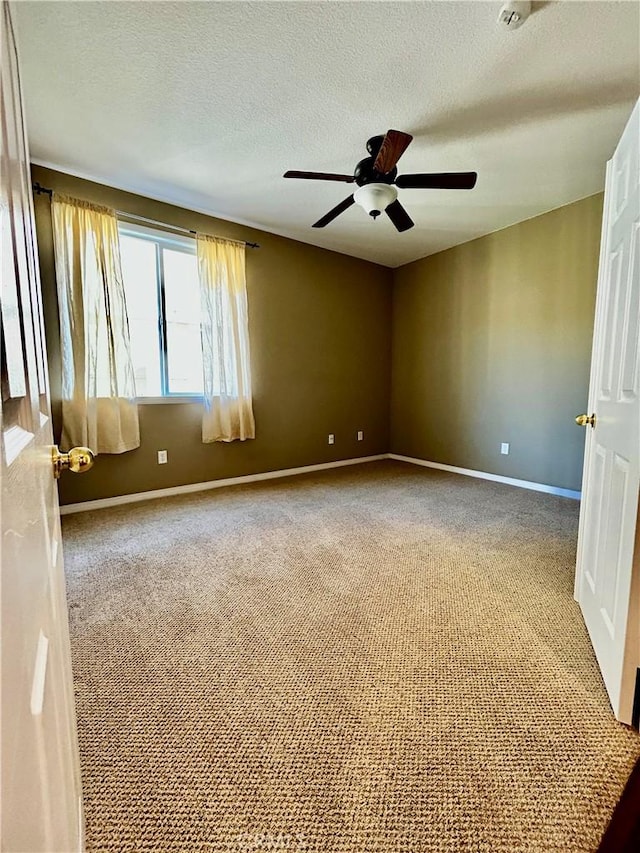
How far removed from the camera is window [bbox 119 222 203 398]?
324cm

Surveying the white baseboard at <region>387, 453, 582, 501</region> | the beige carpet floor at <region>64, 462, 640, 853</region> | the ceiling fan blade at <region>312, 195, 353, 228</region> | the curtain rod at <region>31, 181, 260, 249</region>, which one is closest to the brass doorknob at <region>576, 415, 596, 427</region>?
the beige carpet floor at <region>64, 462, 640, 853</region>

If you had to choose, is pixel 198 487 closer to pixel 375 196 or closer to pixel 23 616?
pixel 375 196

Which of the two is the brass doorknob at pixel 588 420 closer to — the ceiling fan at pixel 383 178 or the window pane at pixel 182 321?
the ceiling fan at pixel 383 178

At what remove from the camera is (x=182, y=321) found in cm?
350

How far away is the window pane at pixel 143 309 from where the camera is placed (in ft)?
10.5

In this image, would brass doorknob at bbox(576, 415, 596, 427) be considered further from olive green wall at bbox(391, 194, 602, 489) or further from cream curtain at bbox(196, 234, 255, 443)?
cream curtain at bbox(196, 234, 255, 443)

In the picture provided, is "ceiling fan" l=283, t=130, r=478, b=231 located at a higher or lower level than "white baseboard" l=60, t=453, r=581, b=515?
higher

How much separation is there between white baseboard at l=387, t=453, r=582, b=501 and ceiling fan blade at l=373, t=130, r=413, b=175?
9.86 feet

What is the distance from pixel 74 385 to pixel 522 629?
128 inches

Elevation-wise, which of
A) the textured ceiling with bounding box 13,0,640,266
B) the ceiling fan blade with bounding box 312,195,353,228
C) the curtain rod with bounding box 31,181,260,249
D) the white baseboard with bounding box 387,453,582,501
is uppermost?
the textured ceiling with bounding box 13,0,640,266

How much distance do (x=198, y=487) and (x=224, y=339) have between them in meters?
1.45

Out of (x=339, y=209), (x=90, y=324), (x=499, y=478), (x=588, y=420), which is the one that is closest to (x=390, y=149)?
(x=339, y=209)

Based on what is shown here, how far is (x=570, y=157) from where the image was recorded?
2.65 metres

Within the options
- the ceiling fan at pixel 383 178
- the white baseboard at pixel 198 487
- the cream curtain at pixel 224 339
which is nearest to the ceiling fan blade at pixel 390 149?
the ceiling fan at pixel 383 178
